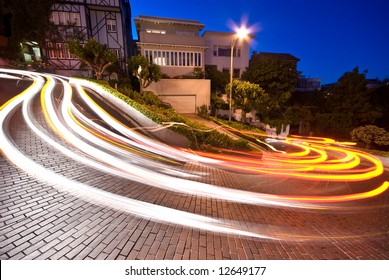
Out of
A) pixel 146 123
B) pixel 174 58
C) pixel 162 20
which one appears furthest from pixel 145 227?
pixel 162 20

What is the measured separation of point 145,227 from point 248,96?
67.8 feet

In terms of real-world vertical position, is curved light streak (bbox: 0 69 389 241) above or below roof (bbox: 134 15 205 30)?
below

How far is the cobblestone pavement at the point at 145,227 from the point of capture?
129 inches

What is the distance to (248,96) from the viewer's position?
21.6 m

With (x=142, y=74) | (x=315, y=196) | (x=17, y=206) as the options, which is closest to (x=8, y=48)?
(x=142, y=74)

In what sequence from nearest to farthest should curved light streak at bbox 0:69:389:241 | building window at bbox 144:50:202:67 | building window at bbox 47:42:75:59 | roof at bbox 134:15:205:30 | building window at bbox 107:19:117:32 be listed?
1. curved light streak at bbox 0:69:389:241
2. building window at bbox 144:50:202:67
3. building window at bbox 47:42:75:59
4. roof at bbox 134:15:205:30
5. building window at bbox 107:19:117:32

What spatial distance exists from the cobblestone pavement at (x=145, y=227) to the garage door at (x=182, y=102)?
1822cm

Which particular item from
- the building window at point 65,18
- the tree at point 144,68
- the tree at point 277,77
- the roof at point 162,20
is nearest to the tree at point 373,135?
the tree at point 277,77

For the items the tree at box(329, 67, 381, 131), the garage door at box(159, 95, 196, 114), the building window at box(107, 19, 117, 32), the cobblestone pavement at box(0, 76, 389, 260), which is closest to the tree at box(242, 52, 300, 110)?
the tree at box(329, 67, 381, 131)

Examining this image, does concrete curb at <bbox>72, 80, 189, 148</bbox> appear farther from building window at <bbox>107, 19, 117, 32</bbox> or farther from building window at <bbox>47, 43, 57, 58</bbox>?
building window at <bbox>107, 19, 117, 32</bbox>

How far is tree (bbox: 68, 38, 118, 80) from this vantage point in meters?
18.3

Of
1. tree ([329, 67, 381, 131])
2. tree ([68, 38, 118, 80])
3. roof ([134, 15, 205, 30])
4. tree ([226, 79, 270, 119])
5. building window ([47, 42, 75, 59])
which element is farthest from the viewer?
roof ([134, 15, 205, 30])

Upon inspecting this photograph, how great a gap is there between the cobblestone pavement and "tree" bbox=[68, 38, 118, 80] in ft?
52.6

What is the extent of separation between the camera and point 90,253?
10.2ft
